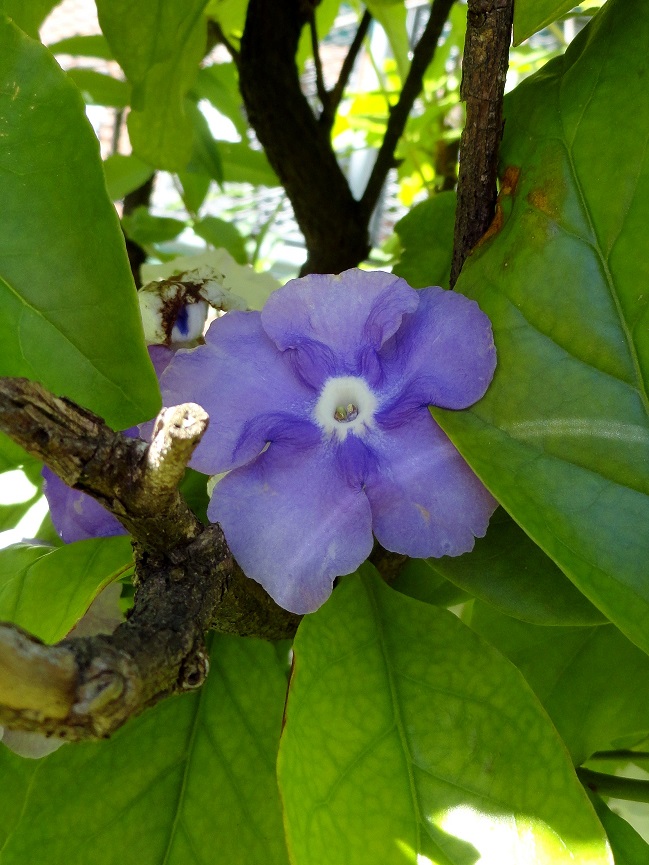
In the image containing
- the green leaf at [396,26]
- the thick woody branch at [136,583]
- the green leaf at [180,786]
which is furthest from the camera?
the green leaf at [396,26]

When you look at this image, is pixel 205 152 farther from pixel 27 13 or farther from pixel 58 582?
pixel 58 582

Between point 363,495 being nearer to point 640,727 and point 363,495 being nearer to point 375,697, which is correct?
point 375,697

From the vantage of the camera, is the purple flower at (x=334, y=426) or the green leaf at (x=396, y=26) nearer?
the purple flower at (x=334, y=426)

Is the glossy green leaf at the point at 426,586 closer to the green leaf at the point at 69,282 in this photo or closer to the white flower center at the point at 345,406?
the white flower center at the point at 345,406

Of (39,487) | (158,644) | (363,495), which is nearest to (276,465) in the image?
(363,495)

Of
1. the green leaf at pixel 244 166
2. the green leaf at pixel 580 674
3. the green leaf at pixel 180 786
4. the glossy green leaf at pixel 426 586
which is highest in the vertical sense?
the green leaf at pixel 244 166

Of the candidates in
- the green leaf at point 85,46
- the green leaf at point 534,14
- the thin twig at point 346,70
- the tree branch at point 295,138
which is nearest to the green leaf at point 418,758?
the green leaf at point 534,14

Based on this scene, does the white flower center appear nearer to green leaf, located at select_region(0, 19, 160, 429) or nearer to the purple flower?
the purple flower
